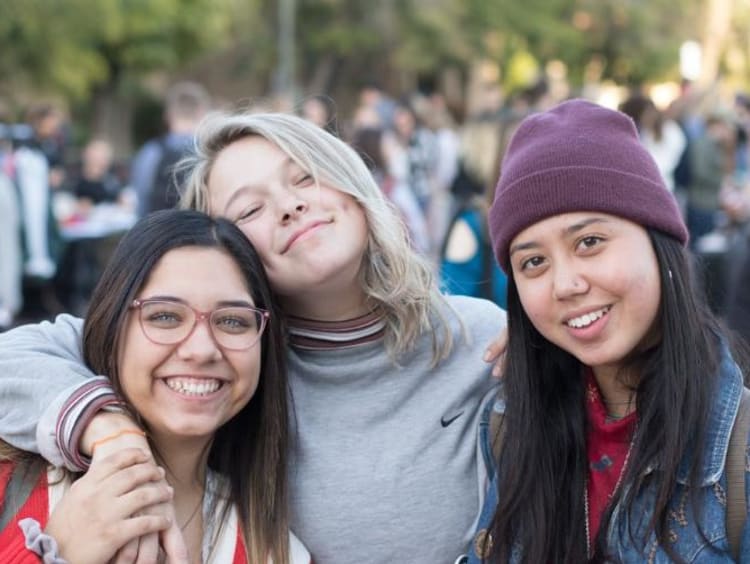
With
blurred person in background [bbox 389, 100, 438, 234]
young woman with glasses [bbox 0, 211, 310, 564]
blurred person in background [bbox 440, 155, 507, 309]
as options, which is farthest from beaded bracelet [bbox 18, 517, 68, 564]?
blurred person in background [bbox 389, 100, 438, 234]

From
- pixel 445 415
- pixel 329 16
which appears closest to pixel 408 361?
pixel 445 415

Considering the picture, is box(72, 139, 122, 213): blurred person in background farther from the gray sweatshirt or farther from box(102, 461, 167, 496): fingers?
box(102, 461, 167, 496): fingers

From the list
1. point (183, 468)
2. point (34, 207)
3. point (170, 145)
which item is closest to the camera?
point (183, 468)

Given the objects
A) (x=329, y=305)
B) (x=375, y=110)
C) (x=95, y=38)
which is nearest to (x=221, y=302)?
(x=329, y=305)

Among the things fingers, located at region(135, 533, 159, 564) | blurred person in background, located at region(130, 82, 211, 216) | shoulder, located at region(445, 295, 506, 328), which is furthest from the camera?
blurred person in background, located at region(130, 82, 211, 216)

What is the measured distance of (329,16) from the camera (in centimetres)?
3384

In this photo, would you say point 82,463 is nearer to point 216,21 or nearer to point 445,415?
point 445,415

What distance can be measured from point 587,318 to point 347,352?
0.72m

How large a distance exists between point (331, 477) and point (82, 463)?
600mm

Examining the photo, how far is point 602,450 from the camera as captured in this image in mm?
2260

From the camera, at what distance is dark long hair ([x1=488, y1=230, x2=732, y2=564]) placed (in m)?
2.04

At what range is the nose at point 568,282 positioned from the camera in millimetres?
2051

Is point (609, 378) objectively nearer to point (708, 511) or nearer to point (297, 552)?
point (708, 511)

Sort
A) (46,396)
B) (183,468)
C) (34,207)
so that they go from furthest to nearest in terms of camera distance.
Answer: (34,207)
(183,468)
(46,396)
